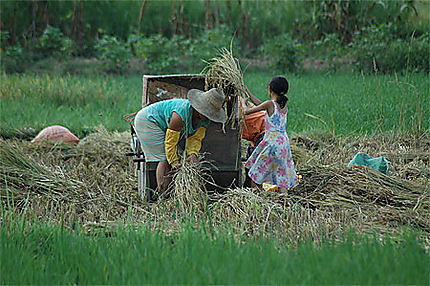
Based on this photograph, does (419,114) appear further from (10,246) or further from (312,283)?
(10,246)

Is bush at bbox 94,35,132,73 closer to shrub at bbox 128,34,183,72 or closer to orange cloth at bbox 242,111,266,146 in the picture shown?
shrub at bbox 128,34,183,72

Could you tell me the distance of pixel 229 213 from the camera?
363cm

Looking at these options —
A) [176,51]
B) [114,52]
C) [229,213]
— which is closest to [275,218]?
[229,213]

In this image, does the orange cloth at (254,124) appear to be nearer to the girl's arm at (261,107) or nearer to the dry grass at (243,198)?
the girl's arm at (261,107)

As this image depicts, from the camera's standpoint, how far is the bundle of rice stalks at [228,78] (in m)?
4.08

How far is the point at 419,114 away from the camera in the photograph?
6.11 meters

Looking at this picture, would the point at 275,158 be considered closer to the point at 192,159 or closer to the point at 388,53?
the point at 192,159

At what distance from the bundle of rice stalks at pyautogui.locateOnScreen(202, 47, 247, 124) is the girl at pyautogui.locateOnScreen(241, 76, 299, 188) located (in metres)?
0.19

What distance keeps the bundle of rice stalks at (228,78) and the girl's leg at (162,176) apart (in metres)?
0.66

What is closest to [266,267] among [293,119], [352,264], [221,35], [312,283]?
[312,283]

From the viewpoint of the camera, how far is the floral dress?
4332 millimetres

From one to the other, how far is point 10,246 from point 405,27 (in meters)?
12.1

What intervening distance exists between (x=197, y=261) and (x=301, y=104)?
5938 mm

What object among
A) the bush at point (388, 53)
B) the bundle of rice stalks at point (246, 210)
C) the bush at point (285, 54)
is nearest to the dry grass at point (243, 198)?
the bundle of rice stalks at point (246, 210)
